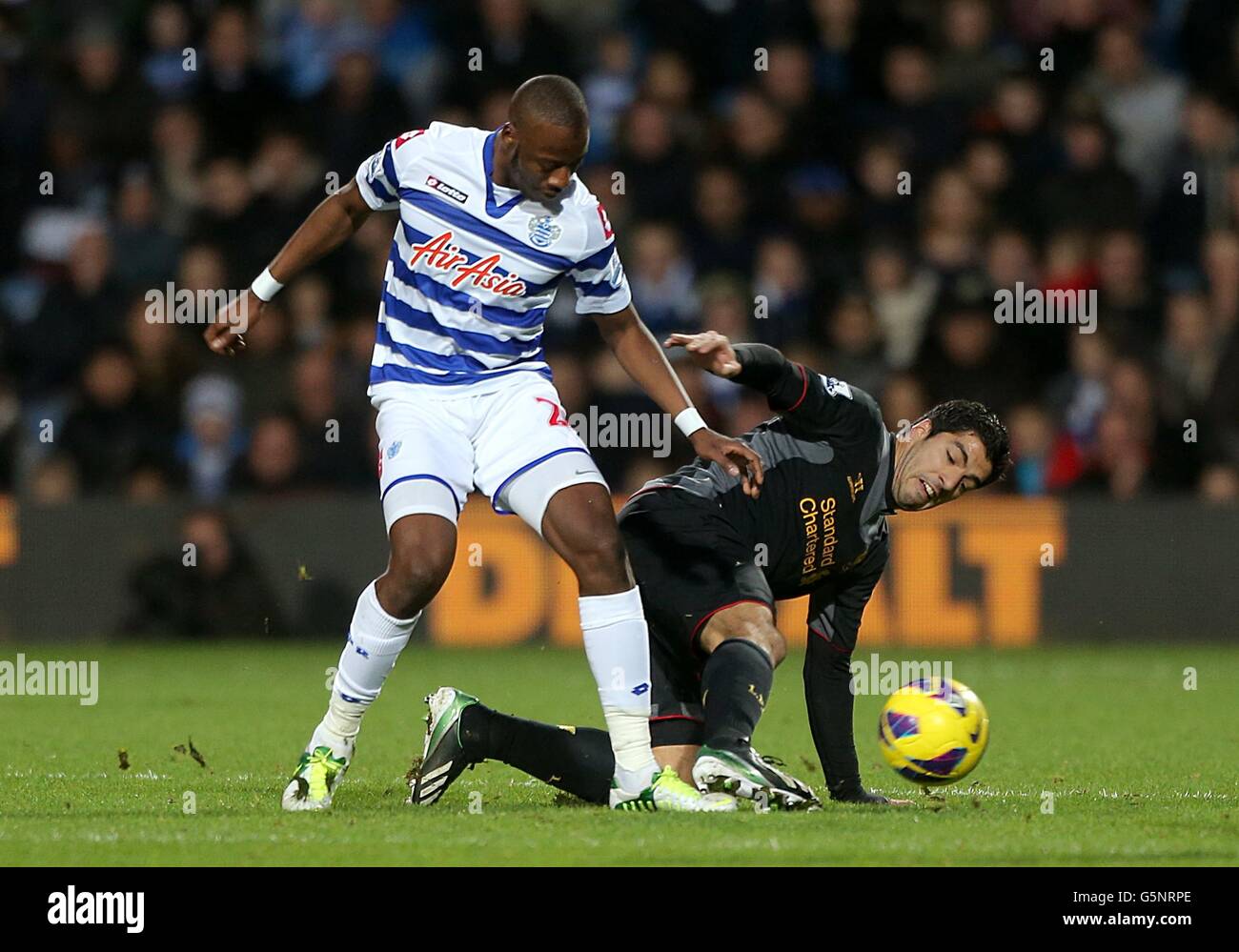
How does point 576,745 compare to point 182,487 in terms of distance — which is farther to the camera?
point 182,487

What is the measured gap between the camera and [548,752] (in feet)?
21.1

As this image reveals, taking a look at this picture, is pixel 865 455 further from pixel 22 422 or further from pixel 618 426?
pixel 22 422

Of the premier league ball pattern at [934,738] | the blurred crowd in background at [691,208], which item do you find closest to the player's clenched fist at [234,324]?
the premier league ball pattern at [934,738]

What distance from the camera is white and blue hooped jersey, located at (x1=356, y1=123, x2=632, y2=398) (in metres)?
6.18

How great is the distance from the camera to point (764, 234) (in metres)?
14.3

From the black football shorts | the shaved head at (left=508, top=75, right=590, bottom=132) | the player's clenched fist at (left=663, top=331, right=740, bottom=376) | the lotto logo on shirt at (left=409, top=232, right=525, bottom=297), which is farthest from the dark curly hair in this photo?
the shaved head at (left=508, top=75, right=590, bottom=132)

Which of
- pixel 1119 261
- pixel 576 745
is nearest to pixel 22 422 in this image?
pixel 1119 261

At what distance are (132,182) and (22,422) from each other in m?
1.99

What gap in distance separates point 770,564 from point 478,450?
1102 mm

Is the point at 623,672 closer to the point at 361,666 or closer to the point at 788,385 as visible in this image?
the point at 361,666

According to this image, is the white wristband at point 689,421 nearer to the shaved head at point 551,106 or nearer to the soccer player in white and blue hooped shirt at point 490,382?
the soccer player in white and blue hooped shirt at point 490,382

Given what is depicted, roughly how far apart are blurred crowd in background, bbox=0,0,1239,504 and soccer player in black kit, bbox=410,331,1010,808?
6.33m

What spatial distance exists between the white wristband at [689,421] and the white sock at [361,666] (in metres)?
1.00
